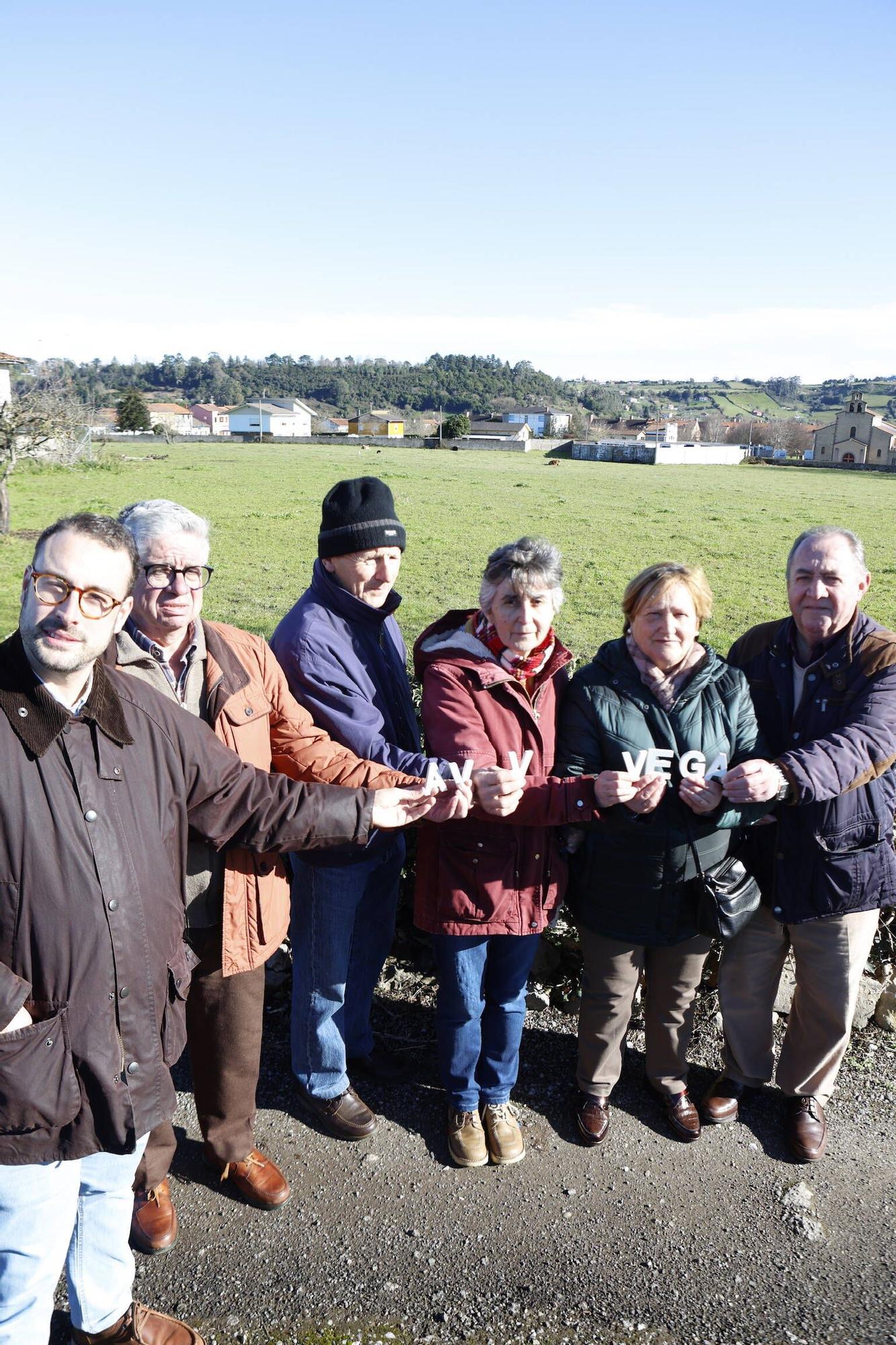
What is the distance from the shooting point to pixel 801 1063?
4.17m

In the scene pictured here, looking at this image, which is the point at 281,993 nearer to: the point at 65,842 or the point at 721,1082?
the point at 721,1082

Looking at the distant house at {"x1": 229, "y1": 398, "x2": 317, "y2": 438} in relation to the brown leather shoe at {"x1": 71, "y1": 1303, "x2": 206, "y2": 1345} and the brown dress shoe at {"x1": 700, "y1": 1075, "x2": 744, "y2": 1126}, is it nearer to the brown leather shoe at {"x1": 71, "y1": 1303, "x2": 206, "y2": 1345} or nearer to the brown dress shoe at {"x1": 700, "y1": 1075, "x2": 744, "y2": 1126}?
the brown dress shoe at {"x1": 700, "y1": 1075, "x2": 744, "y2": 1126}

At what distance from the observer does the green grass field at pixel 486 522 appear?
15961 millimetres

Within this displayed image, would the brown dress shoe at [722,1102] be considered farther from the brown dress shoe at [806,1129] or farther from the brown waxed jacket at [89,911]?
the brown waxed jacket at [89,911]

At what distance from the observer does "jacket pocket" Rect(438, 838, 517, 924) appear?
3.77 m

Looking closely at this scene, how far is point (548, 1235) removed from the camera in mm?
3541

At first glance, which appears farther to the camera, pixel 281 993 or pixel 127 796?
pixel 281 993

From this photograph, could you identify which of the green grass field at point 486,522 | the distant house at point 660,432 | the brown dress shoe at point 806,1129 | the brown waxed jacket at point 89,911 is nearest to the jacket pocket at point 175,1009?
the brown waxed jacket at point 89,911

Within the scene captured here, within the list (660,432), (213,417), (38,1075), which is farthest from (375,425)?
(38,1075)

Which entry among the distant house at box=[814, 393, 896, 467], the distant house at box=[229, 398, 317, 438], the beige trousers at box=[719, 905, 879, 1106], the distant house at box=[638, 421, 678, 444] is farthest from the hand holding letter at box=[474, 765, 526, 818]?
the distant house at box=[229, 398, 317, 438]

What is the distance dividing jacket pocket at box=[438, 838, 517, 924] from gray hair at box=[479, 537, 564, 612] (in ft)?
3.31

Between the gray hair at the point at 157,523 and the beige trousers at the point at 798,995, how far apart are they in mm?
2905

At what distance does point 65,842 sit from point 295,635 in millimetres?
1569


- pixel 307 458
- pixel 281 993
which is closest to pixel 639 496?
pixel 307 458
